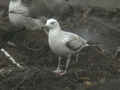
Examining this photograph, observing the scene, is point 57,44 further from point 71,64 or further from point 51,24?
point 71,64

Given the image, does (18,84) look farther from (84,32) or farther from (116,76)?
(84,32)

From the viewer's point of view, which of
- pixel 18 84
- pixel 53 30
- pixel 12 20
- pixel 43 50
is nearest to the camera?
pixel 18 84

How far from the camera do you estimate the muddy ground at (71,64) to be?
3.96 meters

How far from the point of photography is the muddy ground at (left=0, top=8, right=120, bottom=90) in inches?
156

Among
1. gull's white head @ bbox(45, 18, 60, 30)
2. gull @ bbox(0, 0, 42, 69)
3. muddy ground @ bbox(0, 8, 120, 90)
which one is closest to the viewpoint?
muddy ground @ bbox(0, 8, 120, 90)

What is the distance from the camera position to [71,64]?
14.8 ft

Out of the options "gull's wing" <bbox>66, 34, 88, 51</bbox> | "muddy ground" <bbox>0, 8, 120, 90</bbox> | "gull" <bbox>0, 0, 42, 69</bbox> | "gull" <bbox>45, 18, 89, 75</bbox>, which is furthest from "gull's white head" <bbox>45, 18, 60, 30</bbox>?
"gull" <bbox>0, 0, 42, 69</bbox>

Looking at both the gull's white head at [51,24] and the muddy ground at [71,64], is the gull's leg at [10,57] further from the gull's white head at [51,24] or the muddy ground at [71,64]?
the gull's white head at [51,24]

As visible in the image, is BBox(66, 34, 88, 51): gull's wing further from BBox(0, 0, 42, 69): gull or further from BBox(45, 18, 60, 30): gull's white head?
BBox(0, 0, 42, 69): gull

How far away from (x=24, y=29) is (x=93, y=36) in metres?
1.16

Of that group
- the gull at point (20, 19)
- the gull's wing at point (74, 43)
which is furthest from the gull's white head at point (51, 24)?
the gull at point (20, 19)

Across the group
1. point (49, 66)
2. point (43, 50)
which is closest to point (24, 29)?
point (43, 50)

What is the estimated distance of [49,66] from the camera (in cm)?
448

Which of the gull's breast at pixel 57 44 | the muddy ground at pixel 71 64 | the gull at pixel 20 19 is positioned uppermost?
the gull at pixel 20 19
